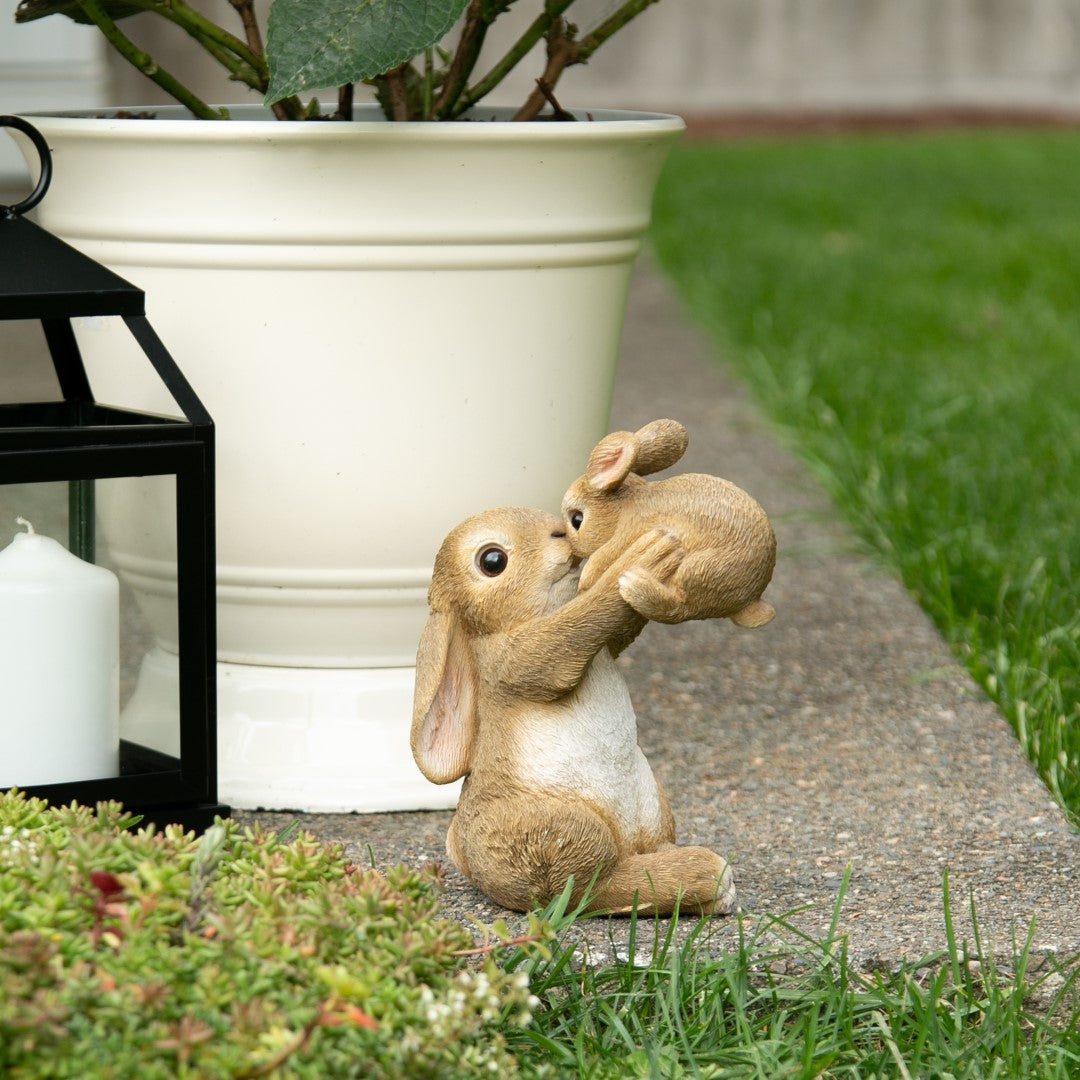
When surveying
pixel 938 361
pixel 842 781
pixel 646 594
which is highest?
pixel 646 594

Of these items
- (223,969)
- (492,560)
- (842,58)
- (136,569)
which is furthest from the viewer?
(842,58)

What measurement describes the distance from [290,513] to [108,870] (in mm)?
510

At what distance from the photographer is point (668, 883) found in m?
1.21

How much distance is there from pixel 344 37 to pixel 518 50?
28 cm

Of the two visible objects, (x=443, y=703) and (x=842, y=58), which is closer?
(x=443, y=703)

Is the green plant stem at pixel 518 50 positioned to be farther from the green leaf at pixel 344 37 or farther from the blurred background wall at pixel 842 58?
the blurred background wall at pixel 842 58

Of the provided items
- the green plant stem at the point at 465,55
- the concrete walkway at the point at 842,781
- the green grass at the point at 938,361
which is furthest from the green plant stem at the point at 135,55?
the green grass at the point at 938,361

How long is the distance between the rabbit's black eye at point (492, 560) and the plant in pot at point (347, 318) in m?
0.23

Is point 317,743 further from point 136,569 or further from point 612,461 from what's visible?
point 612,461

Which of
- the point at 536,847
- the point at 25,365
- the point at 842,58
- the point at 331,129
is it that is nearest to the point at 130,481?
the point at 25,365

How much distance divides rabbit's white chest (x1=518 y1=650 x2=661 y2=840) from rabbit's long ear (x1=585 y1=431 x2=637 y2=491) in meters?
0.14

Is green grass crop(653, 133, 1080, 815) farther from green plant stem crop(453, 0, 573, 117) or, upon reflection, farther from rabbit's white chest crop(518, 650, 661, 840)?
green plant stem crop(453, 0, 573, 117)

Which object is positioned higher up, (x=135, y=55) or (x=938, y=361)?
(x=135, y=55)

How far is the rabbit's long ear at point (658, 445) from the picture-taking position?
122 cm
